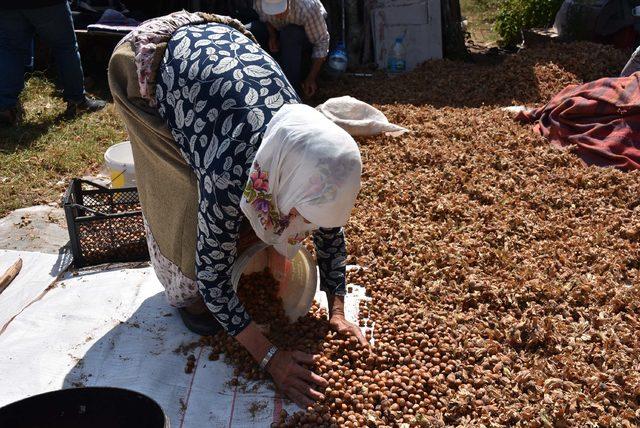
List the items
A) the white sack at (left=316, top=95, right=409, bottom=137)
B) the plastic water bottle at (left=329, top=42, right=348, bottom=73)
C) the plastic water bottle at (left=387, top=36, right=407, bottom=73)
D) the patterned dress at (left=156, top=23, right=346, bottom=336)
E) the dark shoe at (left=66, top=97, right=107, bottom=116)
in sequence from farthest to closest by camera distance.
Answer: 1. the plastic water bottle at (left=387, top=36, right=407, bottom=73)
2. the plastic water bottle at (left=329, top=42, right=348, bottom=73)
3. the dark shoe at (left=66, top=97, right=107, bottom=116)
4. the white sack at (left=316, top=95, right=409, bottom=137)
5. the patterned dress at (left=156, top=23, right=346, bottom=336)

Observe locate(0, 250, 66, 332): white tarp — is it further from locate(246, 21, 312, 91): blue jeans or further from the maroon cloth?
the maroon cloth

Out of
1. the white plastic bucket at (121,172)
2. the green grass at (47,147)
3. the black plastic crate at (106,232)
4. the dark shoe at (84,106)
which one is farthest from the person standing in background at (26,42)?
the black plastic crate at (106,232)

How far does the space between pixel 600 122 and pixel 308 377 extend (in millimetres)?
2861

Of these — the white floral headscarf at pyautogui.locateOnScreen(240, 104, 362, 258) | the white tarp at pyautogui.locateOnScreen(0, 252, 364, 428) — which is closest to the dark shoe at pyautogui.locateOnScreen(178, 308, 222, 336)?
the white tarp at pyautogui.locateOnScreen(0, 252, 364, 428)

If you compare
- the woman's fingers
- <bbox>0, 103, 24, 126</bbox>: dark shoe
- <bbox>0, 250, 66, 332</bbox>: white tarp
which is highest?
<bbox>0, 103, 24, 126</bbox>: dark shoe

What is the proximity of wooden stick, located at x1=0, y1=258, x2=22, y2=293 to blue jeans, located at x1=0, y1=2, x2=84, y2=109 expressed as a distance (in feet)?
6.94

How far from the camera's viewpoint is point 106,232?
3043mm

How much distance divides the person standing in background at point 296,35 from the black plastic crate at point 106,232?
2431 millimetres

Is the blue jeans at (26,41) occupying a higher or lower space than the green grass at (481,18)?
higher

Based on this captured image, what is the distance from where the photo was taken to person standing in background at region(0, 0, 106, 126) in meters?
4.59

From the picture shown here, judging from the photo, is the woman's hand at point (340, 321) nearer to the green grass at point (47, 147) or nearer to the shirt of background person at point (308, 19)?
the green grass at point (47, 147)

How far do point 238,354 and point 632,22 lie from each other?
5541 mm

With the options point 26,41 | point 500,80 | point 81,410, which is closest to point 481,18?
point 500,80

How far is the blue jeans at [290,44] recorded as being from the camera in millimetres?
5293
